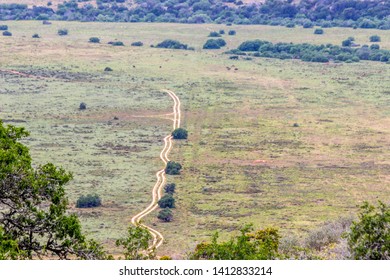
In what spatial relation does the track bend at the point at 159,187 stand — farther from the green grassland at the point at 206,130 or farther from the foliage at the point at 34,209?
the foliage at the point at 34,209

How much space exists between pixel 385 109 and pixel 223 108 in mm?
9023

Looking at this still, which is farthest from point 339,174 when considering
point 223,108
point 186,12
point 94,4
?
point 94,4

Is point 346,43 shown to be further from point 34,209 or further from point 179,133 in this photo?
point 34,209

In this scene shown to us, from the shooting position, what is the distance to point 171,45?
84500 mm

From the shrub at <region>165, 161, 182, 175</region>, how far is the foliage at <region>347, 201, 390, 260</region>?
24.3 m

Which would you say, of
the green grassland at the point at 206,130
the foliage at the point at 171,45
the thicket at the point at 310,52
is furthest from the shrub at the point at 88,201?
the foliage at the point at 171,45

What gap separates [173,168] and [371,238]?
2502 cm

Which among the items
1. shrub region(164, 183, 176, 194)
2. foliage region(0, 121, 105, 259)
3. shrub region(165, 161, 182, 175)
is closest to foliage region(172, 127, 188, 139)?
shrub region(165, 161, 182, 175)

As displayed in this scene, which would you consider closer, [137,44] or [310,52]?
[310,52]

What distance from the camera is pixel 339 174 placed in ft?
136

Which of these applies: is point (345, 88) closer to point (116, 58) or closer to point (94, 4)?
point (116, 58)

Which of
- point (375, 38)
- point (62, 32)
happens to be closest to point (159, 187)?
point (62, 32)

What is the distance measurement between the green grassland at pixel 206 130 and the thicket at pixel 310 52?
215cm

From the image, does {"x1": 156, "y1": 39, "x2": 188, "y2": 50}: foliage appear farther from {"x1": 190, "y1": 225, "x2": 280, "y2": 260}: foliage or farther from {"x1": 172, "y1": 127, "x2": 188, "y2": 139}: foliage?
{"x1": 190, "y1": 225, "x2": 280, "y2": 260}: foliage
